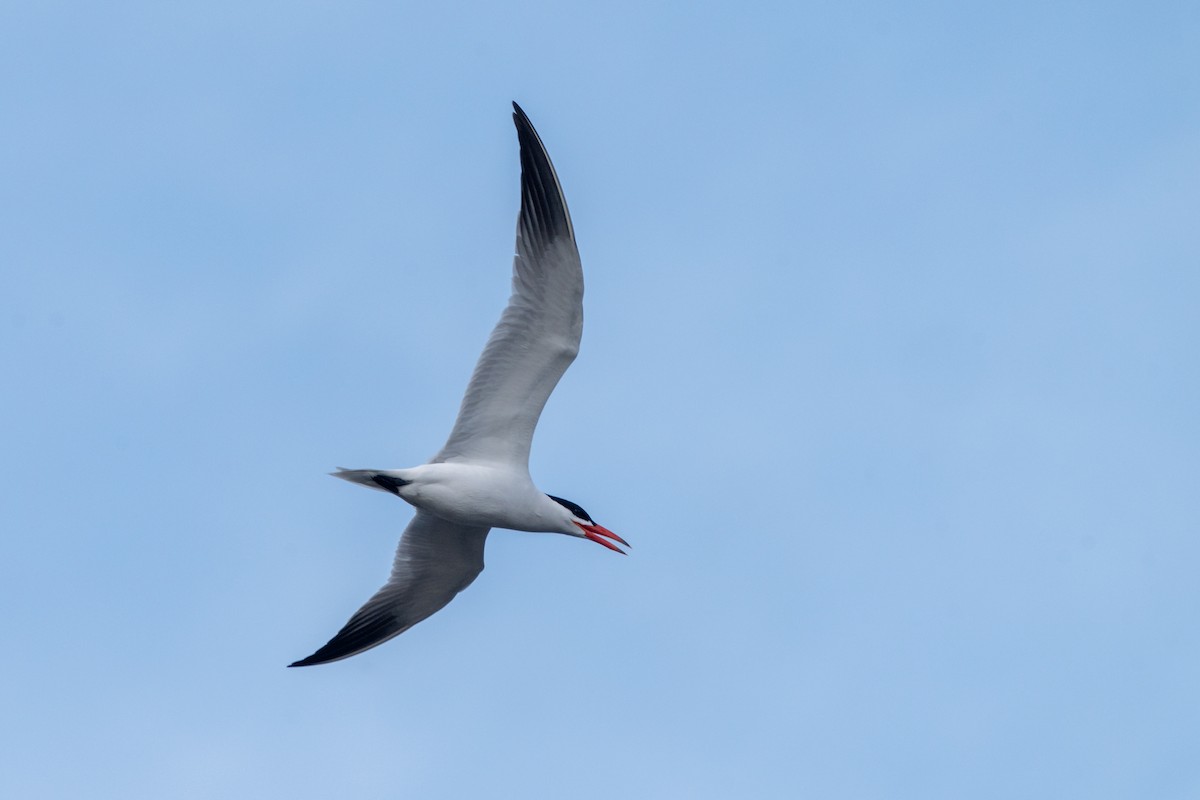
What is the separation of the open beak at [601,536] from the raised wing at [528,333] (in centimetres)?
98

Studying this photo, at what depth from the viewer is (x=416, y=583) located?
559 inches

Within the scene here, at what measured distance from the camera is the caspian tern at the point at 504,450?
11914mm

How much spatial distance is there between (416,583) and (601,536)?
1.93 m

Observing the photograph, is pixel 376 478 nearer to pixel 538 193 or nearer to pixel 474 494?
pixel 474 494

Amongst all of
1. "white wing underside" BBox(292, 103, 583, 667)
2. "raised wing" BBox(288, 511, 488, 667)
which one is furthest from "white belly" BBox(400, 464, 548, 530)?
"raised wing" BBox(288, 511, 488, 667)

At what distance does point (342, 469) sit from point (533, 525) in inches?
71.4

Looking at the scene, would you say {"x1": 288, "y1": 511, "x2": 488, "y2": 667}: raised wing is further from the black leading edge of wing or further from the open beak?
the black leading edge of wing

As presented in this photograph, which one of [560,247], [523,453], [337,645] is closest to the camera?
[560,247]

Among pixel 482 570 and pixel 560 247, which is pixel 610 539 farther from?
pixel 560 247

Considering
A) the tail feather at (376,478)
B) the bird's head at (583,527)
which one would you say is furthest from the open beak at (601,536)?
the tail feather at (376,478)

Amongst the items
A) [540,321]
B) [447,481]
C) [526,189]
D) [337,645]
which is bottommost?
[337,645]

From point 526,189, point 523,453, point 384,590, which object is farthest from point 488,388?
point 384,590

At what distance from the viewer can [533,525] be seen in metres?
13.1

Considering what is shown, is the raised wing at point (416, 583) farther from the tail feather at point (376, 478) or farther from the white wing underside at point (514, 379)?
the tail feather at point (376, 478)
